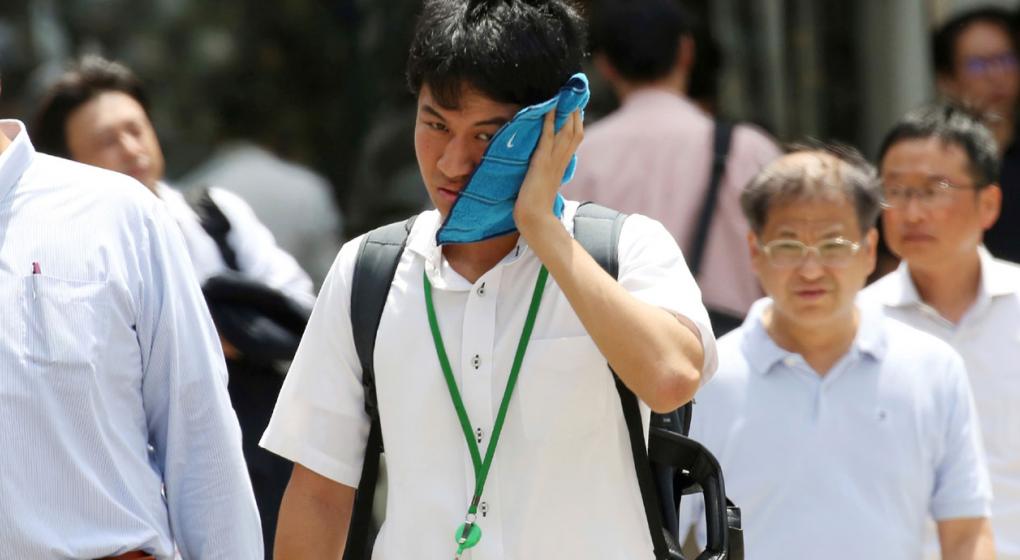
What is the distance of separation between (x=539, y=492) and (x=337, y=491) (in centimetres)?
43

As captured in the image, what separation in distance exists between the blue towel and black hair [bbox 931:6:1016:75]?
3757 millimetres

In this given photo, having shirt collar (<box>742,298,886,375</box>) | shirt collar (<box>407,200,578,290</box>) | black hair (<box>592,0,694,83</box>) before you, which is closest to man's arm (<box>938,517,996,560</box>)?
shirt collar (<box>742,298,886,375</box>)

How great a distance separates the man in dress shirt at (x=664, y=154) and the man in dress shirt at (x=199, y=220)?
3.94 ft

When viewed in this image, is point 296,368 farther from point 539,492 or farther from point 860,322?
point 860,322

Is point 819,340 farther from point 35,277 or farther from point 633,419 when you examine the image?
point 35,277

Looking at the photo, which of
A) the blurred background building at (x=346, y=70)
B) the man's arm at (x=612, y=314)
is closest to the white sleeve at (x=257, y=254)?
the man's arm at (x=612, y=314)

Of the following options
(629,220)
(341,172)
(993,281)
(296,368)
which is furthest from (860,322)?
(341,172)

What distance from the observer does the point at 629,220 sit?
314 centimetres

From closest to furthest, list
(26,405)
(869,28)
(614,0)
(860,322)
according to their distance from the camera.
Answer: (26,405) < (860,322) < (614,0) < (869,28)

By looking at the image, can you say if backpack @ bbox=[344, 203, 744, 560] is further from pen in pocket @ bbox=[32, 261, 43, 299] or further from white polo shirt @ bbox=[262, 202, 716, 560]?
pen in pocket @ bbox=[32, 261, 43, 299]

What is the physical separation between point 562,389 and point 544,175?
36cm

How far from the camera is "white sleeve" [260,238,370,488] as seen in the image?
3164mm

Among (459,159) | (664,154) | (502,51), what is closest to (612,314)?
(459,159)

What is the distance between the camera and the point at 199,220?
4.68m
